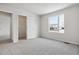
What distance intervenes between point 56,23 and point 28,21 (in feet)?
7.55

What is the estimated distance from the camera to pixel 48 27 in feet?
21.0

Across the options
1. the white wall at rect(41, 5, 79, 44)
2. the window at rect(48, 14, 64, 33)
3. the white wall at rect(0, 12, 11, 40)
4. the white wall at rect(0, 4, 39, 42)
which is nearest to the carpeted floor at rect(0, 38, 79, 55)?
the white wall at rect(41, 5, 79, 44)

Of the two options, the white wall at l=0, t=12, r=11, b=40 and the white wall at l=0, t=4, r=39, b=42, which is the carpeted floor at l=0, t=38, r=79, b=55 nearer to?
the white wall at l=0, t=4, r=39, b=42

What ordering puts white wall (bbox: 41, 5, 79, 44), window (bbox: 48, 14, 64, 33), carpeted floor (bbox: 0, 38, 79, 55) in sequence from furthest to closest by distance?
window (bbox: 48, 14, 64, 33) → white wall (bbox: 41, 5, 79, 44) → carpeted floor (bbox: 0, 38, 79, 55)

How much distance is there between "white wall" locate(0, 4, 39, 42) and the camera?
4452 millimetres

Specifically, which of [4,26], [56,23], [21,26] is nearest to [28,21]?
[21,26]

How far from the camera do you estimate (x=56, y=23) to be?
5.80m

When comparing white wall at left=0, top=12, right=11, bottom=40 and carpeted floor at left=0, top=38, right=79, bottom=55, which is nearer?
carpeted floor at left=0, top=38, right=79, bottom=55

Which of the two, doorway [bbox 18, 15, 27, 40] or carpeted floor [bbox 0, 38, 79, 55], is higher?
doorway [bbox 18, 15, 27, 40]

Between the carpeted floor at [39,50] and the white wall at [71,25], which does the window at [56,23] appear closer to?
the white wall at [71,25]

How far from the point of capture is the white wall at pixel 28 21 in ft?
14.6

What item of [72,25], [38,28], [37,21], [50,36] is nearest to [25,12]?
[37,21]

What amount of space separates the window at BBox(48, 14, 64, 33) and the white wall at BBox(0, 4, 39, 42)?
135 cm

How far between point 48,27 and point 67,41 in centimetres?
230
